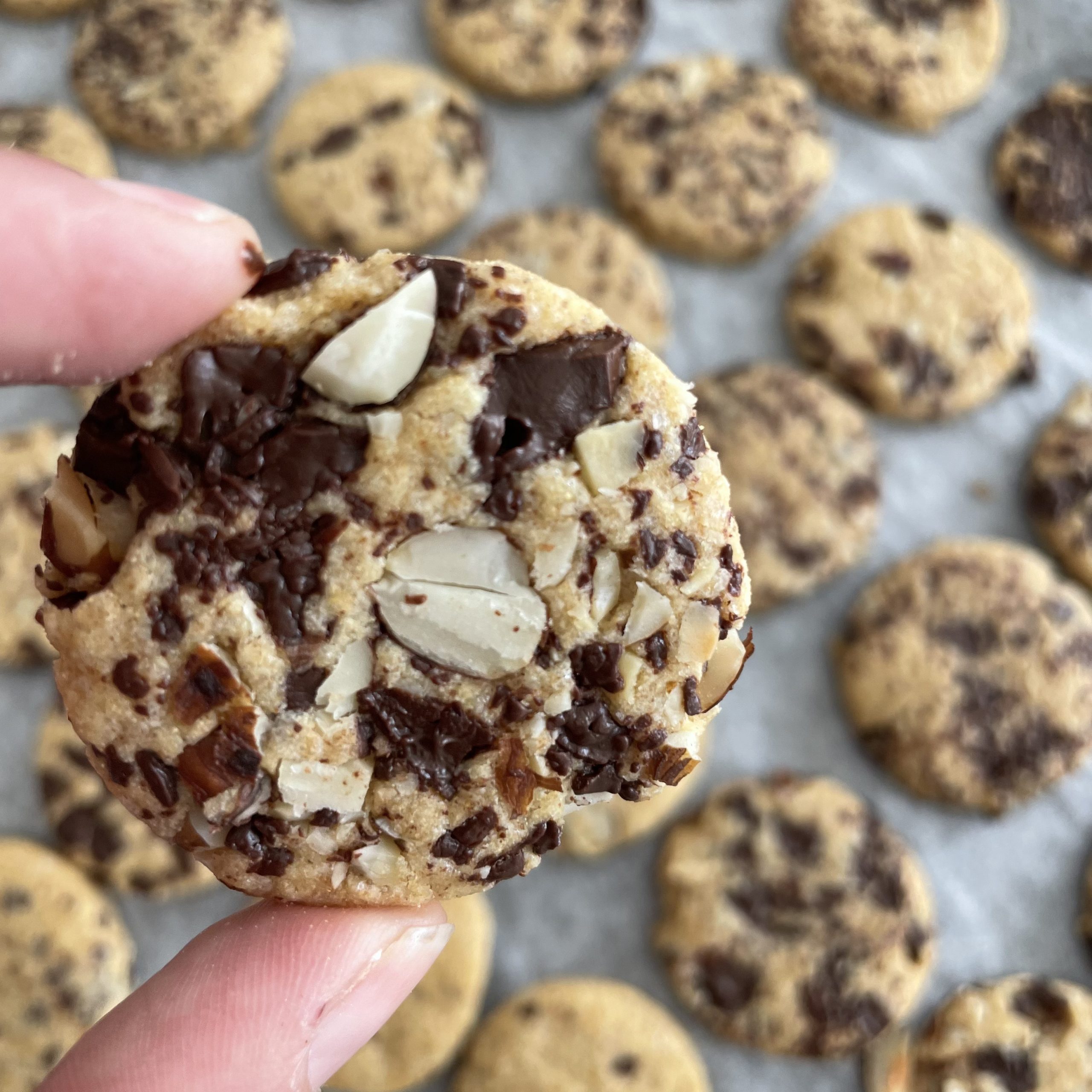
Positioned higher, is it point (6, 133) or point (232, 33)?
point (232, 33)

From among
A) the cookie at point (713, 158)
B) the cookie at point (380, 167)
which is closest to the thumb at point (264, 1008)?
the cookie at point (380, 167)

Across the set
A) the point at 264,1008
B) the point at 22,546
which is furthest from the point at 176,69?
the point at 264,1008

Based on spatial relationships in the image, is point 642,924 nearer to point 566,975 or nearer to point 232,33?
point 566,975

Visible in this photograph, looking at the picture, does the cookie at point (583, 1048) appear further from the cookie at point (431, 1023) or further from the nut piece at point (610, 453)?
the nut piece at point (610, 453)

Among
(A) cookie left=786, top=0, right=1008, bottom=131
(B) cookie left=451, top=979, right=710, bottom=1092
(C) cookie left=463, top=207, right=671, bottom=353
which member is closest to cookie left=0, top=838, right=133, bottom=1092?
(B) cookie left=451, top=979, right=710, bottom=1092

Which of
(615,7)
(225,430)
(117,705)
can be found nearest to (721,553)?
(225,430)
